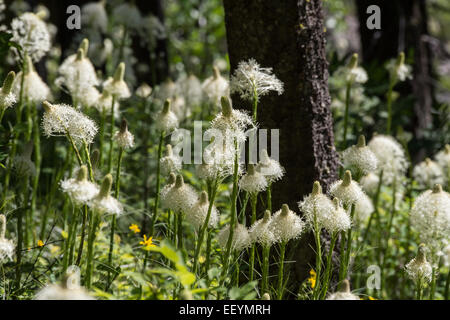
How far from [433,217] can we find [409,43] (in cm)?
424

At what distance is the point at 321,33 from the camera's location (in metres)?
3.02

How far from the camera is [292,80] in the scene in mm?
2908

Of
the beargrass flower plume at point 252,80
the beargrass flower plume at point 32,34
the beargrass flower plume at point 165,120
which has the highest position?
the beargrass flower plume at point 32,34

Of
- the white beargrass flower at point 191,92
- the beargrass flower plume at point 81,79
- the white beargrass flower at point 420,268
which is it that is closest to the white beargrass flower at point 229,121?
the white beargrass flower at point 420,268

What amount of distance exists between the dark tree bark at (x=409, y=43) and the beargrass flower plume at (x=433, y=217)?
11.8 ft

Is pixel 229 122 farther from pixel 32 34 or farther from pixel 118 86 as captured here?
pixel 32 34

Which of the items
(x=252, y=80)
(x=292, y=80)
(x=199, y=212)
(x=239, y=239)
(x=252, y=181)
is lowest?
(x=239, y=239)

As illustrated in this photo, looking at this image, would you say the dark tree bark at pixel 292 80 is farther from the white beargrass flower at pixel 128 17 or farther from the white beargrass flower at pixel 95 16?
the white beargrass flower at pixel 95 16

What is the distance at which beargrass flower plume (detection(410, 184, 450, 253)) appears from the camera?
95.9 inches

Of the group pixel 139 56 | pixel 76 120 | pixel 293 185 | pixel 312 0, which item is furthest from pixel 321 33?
pixel 139 56

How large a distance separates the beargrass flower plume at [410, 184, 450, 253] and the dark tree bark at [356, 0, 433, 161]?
3.60 metres

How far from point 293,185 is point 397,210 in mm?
1870

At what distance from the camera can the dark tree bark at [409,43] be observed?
20.0 ft

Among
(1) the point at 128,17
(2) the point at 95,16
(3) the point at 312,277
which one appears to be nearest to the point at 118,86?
(3) the point at 312,277
